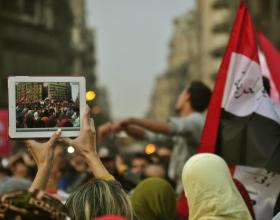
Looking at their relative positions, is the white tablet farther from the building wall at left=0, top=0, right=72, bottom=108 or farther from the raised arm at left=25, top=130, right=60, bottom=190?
the building wall at left=0, top=0, right=72, bottom=108

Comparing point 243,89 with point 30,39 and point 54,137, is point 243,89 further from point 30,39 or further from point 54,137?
point 30,39

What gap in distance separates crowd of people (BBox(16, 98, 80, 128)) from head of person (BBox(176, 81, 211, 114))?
2.74 metres

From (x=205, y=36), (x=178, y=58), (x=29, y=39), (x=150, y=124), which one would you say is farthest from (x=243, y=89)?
(x=178, y=58)

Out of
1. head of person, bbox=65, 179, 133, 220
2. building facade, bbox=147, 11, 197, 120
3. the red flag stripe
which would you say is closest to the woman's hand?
head of person, bbox=65, 179, 133, 220

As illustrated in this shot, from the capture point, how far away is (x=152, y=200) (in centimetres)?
500

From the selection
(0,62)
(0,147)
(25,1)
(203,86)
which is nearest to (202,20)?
(25,1)

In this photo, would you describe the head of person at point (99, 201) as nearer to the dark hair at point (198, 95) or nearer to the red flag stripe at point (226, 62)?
the red flag stripe at point (226, 62)

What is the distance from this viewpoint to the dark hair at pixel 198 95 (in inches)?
271

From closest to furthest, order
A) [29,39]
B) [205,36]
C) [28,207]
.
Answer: [28,207] < [29,39] < [205,36]

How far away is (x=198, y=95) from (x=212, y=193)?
3.06m

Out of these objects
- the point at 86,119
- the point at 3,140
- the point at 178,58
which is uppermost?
the point at 86,119

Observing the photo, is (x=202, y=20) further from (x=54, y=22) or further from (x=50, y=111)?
(x=50, y=111)

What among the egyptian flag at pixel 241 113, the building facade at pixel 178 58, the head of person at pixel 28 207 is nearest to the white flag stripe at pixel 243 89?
the egyptian flag at pixel 241 113

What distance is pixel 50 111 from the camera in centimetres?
424
